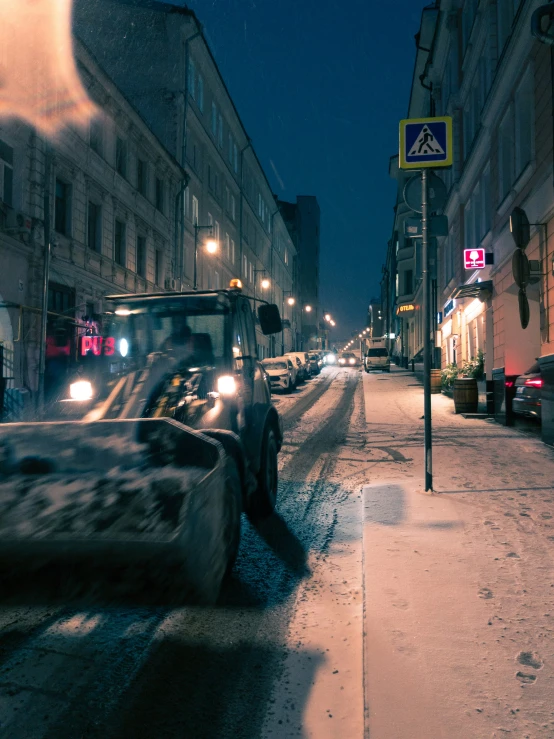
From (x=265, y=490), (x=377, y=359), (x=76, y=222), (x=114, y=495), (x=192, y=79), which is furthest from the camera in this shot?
(x=377, y=359)

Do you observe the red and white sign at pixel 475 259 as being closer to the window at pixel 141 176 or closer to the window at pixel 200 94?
the window at pixel 141 176

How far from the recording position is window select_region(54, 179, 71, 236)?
1942 centimetres

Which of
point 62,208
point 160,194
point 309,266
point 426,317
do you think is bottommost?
point 426,317

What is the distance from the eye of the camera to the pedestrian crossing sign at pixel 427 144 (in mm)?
6000

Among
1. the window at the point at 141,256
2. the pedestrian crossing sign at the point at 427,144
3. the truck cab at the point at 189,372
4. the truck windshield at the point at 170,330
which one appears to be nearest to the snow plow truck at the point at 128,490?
the truck cab at the point at 189,372

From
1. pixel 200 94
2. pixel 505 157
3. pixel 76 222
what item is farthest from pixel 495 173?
pixel 200 94

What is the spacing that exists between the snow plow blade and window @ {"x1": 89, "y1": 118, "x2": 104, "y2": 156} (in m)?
20.7

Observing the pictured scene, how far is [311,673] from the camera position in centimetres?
294

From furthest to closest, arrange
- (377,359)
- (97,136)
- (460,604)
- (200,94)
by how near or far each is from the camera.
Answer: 1. (377,359)
2. (200,94)
3. (97,136)
4. (460,604)

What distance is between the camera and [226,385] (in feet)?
17.6

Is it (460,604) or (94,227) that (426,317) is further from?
(94,227)

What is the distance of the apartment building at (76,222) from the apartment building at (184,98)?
125 inches

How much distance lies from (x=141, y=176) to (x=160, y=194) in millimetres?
2437

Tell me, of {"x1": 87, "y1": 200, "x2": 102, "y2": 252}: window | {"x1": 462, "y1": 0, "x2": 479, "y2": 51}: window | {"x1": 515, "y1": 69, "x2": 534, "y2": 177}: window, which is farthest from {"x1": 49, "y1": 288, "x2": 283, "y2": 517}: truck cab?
{"x1": 462, "y1": 0, "x2": 479, "y2": 51}: window
